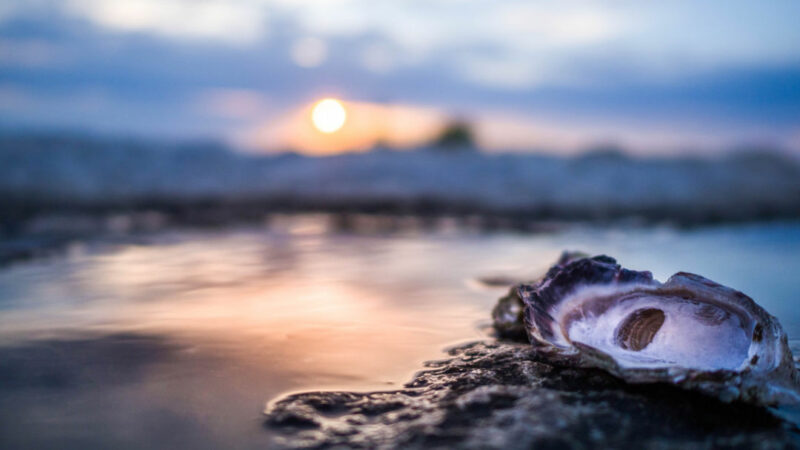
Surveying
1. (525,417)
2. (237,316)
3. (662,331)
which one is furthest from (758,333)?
(237,316)

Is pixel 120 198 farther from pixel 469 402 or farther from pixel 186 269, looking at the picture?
pixel 469 402

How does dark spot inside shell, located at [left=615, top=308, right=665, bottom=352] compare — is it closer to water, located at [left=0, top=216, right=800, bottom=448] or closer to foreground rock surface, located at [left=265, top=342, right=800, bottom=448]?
foreground rock surface, located at [left=265, top=342, right=800, bottom=448]

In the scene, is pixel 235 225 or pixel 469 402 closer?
pixel 469 402

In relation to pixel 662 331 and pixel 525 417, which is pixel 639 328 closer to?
pixel 662 331

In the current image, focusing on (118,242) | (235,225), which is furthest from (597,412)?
(235,225)

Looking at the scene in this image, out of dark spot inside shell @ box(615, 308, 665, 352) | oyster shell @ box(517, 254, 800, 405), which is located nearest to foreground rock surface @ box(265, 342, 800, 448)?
oyster shell @ box(517, 254, 800, 405)

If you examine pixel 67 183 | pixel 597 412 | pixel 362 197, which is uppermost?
pixel 67 183

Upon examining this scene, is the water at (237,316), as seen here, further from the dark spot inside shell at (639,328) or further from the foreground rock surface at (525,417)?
the dark spot inside shell at (639,328)

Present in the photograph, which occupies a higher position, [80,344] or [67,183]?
[67,183]

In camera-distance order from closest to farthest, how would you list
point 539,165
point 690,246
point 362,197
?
1. point 690,246
2. point 362,197
3. point 539,165
